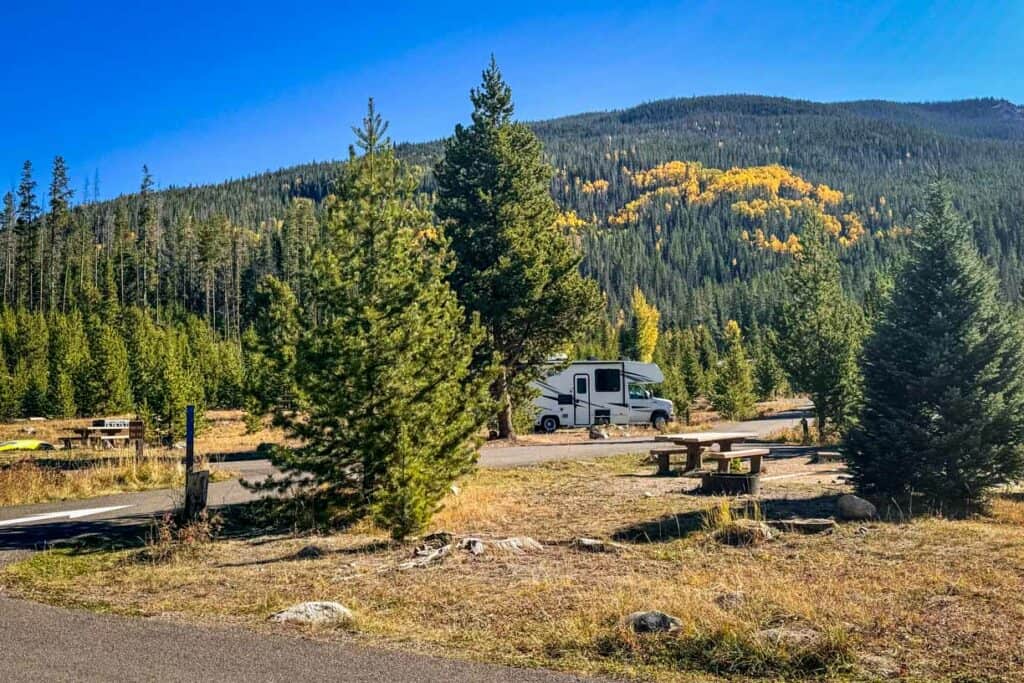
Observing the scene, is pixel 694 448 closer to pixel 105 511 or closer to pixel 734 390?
pixel 105 511

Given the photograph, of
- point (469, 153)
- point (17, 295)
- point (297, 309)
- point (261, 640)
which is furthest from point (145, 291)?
point (261, 640)

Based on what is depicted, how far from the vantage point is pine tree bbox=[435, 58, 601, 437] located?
2578 centimetres

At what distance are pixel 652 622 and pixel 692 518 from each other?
6.41 meters

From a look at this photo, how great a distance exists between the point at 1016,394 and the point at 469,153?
62.4 ft

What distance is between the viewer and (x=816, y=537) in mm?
11094

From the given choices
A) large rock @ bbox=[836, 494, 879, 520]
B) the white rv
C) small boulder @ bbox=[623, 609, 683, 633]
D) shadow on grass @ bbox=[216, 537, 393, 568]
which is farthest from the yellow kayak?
small boulder @ bbox=[623, 609, 683, 633]

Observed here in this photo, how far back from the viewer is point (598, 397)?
122 ft

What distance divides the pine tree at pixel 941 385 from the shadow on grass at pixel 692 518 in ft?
4.52

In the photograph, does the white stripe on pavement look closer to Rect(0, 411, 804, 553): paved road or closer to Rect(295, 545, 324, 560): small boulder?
Rect(0, 411, 804, 553): paved road

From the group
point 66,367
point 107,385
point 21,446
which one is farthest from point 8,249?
point 21,446

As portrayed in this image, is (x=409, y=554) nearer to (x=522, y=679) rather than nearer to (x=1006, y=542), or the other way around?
(x=522, y=679)

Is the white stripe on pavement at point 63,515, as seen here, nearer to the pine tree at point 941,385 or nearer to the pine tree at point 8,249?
the pine tree at point 941,385

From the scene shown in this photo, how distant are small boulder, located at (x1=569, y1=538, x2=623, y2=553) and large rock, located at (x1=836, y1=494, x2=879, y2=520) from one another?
15.3 feet

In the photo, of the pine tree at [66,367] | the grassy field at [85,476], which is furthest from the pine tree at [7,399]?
the grassy field at [85,476]
